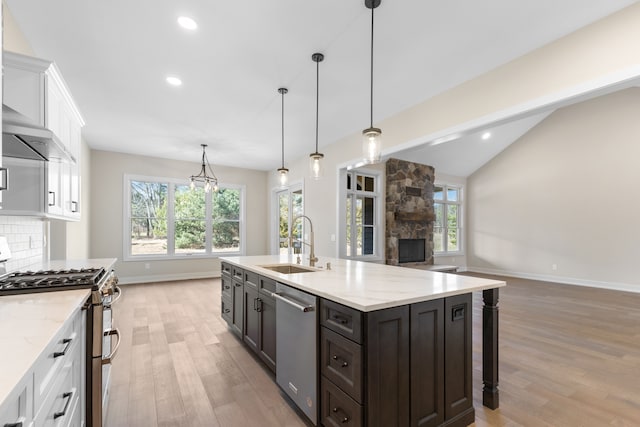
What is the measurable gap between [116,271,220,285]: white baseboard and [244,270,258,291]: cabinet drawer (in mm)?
4674

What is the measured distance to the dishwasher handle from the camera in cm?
181

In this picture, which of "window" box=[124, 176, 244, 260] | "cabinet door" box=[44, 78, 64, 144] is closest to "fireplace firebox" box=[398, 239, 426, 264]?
"window" box=[124, 176, 244, 260]

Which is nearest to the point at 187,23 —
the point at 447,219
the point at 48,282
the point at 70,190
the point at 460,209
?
the point at 70,190

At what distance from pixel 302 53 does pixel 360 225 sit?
166 inches

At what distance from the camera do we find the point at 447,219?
28.2 feet

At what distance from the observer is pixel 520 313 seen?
431cm

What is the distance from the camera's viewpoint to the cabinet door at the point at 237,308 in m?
3.08

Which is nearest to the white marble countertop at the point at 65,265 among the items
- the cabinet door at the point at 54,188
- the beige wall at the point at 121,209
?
the cabinet door at the point at 54,188

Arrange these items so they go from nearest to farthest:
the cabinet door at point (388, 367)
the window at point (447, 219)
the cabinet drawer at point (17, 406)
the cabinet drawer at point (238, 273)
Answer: the cabinet drawer at point (17, 406) → the cabinet door at point (388, 367) → the cabinet drawer at point (238, 273) → the window at point (447, 219)

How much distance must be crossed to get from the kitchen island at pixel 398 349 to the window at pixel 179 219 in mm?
5633

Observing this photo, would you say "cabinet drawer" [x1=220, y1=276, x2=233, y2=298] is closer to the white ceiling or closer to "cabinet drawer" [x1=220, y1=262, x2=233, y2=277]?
"cabinet drawer" [x1=220, y1=262, x2=233, y2=277]

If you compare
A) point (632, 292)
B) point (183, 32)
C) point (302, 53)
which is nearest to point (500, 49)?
point (302, 53)

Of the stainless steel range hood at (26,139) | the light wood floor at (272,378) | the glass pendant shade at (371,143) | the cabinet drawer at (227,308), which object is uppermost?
the glass pendant shade at (371,143)

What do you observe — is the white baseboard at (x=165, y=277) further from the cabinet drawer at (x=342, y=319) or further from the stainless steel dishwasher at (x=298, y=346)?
the cabinet drawer at (x=342, y=319)
